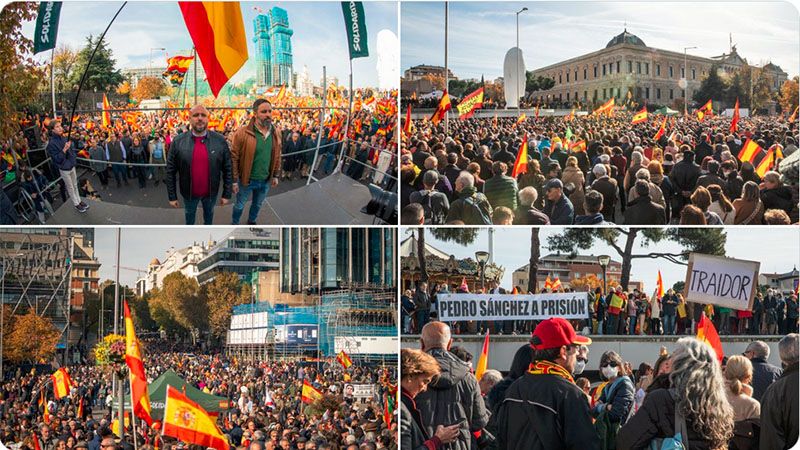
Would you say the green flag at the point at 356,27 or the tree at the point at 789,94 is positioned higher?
the green flag at the point at 356,27

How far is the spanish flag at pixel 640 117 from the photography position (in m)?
7.36

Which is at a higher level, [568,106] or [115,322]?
[568,106]

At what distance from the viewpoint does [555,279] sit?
6.97 m

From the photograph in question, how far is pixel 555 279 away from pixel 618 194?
827 mm

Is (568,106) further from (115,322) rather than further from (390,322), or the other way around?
(115,322)

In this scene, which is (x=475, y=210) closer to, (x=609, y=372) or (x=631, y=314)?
(x=631, y=314)

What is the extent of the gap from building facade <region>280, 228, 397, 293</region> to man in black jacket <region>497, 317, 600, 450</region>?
8.18 ft

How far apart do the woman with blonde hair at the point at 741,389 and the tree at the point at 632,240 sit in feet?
4.57

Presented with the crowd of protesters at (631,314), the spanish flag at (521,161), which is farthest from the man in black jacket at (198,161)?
the spanish flag at (521,161)

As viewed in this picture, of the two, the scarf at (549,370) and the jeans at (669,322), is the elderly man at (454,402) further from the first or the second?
the jeans at (669,322)

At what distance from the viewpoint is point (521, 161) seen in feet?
24.0

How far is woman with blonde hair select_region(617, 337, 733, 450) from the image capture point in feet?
14.8

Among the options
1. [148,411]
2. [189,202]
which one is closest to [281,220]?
[189,202]

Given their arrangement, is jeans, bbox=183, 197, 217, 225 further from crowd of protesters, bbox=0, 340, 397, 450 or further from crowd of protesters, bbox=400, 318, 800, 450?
crowd of protesters, bbox=400, 318, 800, 450
